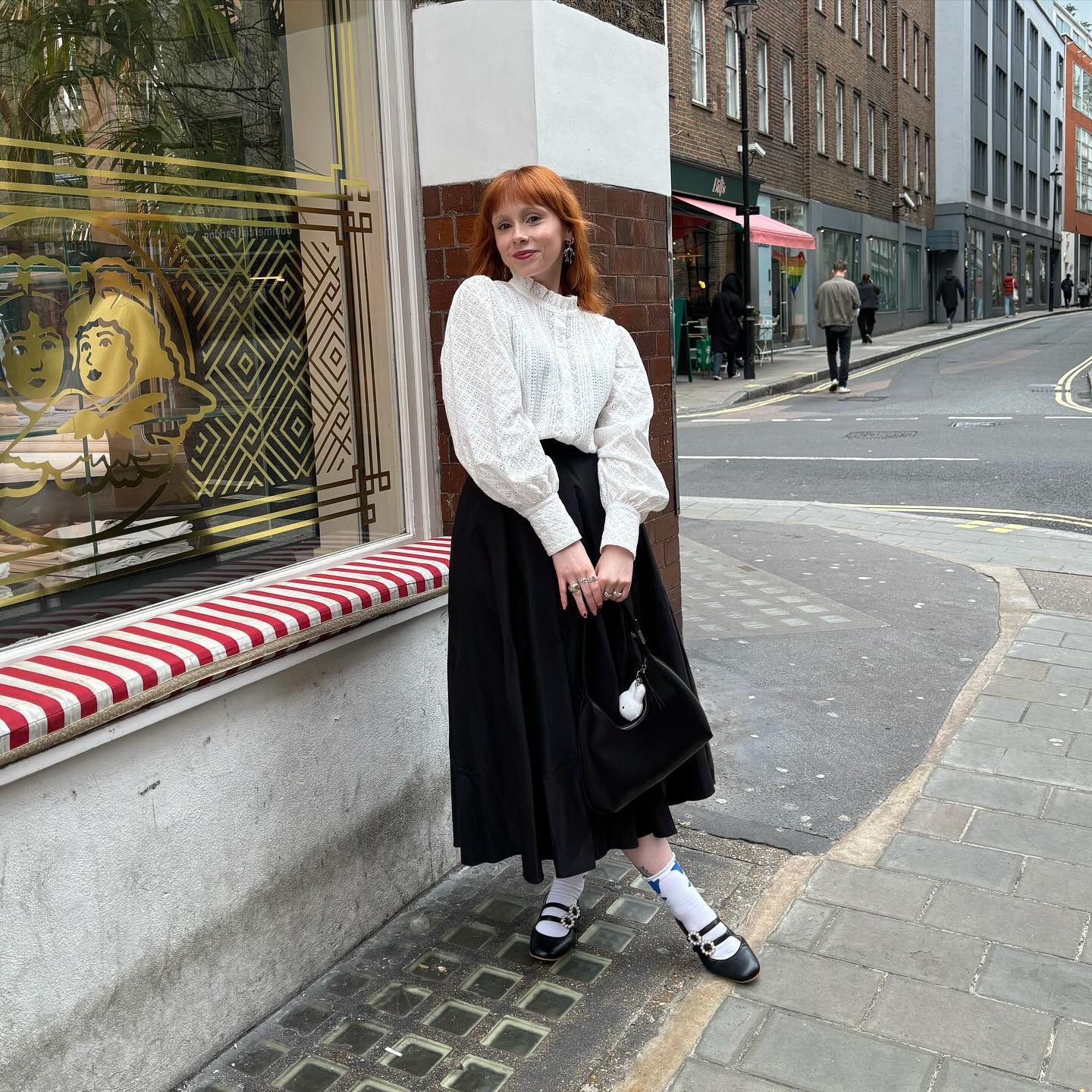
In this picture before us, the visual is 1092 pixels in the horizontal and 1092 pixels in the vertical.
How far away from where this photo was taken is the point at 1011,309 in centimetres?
5388

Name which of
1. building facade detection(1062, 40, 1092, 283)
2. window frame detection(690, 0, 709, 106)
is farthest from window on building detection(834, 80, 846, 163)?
building facade detection(1062, 40, 1092, 283)

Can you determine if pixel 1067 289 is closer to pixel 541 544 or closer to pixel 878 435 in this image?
pixel 878 435

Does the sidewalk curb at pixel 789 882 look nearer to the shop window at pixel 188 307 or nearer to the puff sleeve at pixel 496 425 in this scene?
the puff sleeve at pixel 496 425

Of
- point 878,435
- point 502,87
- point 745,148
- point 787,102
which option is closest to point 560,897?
point 502,87

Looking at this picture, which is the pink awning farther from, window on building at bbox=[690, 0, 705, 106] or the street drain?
the street drain

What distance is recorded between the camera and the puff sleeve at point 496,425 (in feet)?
8.54

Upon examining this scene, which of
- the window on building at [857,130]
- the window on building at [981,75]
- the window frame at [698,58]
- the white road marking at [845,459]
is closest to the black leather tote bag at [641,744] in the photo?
the white road marking at [845,459]

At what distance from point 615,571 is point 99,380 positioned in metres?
1.34

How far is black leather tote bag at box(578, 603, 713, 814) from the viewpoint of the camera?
8.82ft

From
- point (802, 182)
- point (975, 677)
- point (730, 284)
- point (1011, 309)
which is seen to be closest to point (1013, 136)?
point (1011, 309)

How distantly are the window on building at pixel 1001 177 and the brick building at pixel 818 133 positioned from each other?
9279mm

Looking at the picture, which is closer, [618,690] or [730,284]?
[618,690]

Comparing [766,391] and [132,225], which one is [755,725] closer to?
[132,225]

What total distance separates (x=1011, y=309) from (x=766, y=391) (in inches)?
1507
